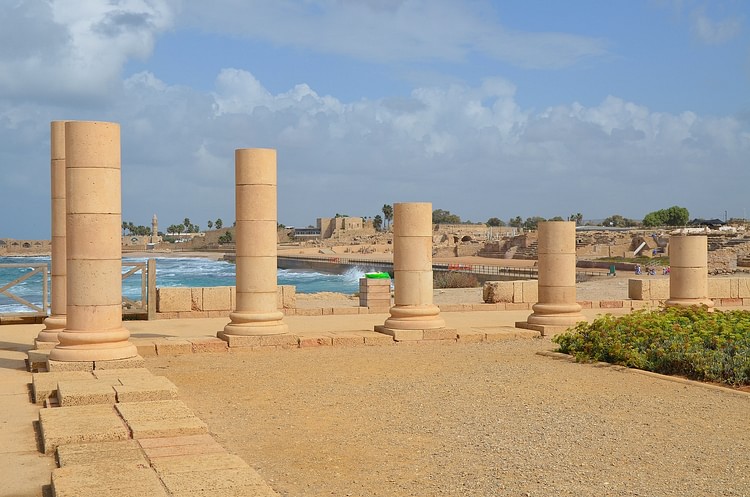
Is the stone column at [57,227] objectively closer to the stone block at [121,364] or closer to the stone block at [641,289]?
the stone block at [121,364]

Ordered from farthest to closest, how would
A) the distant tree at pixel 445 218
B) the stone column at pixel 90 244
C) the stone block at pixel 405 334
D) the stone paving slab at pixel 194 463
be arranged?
the distant tree at pixel 445 218, the stone block at pixel 405 334, the stone column at pixel 90 244, the stone paving slab at pixel 194 463

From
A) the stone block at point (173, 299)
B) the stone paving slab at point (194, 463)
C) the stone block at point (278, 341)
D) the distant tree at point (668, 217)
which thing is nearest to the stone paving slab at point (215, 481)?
the stone paving slab at point (194, 463)

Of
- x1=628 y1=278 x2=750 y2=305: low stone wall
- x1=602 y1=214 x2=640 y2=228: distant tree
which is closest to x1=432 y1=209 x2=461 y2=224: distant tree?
x1=602 y1=214 x2=640 y2=228: distant tree

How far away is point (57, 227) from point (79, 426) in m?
7.68

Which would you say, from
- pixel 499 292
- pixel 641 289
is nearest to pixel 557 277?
pixel 499 292

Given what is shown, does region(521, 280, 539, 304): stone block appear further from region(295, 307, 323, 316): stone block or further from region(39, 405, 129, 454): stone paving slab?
region(39, 405, 129, 454): stone paving slab

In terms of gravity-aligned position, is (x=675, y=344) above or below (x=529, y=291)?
below

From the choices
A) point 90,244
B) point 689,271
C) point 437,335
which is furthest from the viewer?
point 689,271

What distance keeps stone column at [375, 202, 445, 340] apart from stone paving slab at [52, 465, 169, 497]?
10.4m

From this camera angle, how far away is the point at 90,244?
11797mm

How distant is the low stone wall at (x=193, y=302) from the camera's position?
64.6 ft

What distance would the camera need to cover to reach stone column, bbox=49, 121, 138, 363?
11.8 metres

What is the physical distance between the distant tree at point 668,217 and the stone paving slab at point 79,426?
12044cm

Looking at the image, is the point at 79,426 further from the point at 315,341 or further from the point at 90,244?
the point at 315,341
